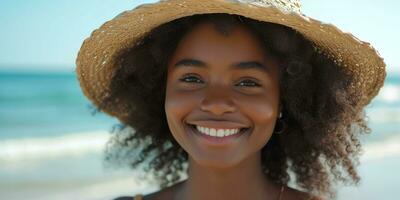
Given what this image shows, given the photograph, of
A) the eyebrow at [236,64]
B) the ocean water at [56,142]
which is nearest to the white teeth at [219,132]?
the eyebrow at [236,64]

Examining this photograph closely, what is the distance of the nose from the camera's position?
2.84 meters

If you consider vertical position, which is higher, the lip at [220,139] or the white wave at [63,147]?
the white wave at [63,147]

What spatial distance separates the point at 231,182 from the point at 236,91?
0.48 meters

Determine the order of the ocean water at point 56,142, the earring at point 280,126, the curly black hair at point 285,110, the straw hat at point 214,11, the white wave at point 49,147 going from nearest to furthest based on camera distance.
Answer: the straw hat at point 214,11
the curly black hair at point 285,110
the earring at point 280,126
the ocean water at point 56,142
the white wave at point 49,147

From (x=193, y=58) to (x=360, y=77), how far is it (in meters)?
0.81

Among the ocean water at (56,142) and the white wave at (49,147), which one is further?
the white wave at (49,147)

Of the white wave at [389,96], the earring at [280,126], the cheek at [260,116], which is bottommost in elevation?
the cheek at [260,116]

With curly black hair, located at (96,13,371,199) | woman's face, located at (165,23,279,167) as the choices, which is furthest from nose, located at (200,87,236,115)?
curly black hair, located at (96,13,371,199)

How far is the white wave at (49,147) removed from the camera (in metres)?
11.6

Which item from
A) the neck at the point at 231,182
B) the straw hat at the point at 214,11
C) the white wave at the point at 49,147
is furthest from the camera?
the white wave at the point at 49,147

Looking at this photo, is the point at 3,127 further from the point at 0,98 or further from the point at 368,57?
the point at 368,57

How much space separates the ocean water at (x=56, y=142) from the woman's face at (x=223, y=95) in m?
0.90

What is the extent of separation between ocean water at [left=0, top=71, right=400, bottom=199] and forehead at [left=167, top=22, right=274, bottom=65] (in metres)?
0.96

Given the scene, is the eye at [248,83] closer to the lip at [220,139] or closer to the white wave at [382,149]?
the lip at [220,139]
